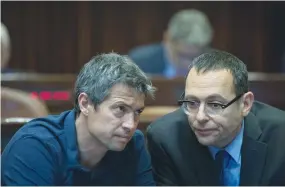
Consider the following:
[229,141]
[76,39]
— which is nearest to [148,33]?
[76,39]

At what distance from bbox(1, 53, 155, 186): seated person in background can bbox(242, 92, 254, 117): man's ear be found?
0.33 m

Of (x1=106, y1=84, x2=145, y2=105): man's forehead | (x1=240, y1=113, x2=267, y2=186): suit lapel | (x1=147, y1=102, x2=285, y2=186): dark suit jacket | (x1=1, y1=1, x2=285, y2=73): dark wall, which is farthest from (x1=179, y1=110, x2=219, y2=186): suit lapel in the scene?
(x1=1, y1=1, x2=285, y2=73): dark wall

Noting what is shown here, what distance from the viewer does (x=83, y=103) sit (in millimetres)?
1782

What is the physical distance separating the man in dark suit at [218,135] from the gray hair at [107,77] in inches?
7.5

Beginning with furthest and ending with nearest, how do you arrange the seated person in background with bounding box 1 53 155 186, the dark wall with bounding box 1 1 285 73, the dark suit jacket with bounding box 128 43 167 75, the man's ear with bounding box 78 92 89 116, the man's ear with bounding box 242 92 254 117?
1. the dark wall with bounding box 1 1 285 73
2. the dark suit jacket with bounding box 128 43 167 75
3. the man's ear with bounding box 242 92 254 117
4. the man's ear with bounding box 78 92 89 116
5. the seated person in background with bounding box 1 53 155 186

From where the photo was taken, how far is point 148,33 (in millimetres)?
6168

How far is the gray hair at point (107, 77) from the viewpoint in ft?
5.67

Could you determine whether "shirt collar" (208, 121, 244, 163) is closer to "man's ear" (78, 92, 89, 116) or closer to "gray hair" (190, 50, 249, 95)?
"gray hair" (190, 50, 249, 95)

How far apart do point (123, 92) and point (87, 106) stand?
0.46 ft

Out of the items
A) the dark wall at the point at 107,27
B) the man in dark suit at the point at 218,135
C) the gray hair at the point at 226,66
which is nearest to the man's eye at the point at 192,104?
the man in dark suit at the point at 218,135

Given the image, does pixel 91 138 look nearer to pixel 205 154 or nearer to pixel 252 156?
pixel 205 154

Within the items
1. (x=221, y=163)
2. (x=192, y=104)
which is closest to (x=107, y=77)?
(x=192, y=104)

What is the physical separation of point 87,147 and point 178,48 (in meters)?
2.71

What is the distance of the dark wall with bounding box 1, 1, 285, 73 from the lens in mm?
6117
